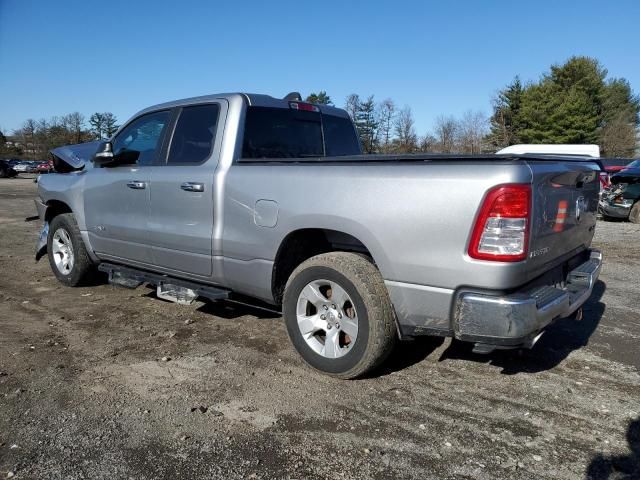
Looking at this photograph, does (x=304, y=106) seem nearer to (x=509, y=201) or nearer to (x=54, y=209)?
(x=509, y=201)

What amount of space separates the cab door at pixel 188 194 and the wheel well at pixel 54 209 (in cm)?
212

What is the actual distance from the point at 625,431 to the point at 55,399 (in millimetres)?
3410

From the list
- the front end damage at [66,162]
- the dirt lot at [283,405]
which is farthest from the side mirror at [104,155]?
the dirt lot at [283,405]

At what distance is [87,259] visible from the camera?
5.78 metres

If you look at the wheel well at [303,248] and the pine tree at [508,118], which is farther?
the pine tree at [508,118]

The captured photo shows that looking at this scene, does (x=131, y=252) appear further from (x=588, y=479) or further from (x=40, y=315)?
(x=588, y=479)

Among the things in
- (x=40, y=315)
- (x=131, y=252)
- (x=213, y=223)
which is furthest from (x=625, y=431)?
(x=40, y=315)

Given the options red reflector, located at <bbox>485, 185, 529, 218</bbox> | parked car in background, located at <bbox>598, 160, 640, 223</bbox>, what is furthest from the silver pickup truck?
parked car in background, located at <bbox>598, 160, 640, 223</bbox>

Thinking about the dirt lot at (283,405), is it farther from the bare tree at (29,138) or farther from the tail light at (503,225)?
the bare tree at (29,138)

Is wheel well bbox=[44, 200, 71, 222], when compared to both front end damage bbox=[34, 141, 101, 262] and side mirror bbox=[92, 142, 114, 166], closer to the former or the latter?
front end damage bbox=[34, 141, 101, 262]

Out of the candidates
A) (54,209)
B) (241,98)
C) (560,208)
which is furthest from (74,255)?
(560,208)

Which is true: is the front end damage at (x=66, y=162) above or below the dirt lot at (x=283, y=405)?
above

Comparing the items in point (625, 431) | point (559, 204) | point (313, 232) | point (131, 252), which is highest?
point (559, 204)

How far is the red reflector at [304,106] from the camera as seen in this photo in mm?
4763
